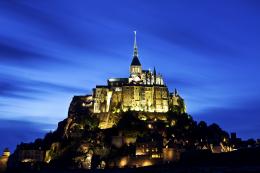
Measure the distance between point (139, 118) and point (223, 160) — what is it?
42.4 m

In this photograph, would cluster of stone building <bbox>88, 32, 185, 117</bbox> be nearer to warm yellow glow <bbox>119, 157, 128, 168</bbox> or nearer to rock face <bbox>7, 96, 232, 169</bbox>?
rock face <bbox>7, 96, 232, 169</bbox>

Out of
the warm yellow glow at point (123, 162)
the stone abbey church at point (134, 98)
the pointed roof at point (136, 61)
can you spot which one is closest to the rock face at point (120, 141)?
the warm yellow glow at point (123, 162)

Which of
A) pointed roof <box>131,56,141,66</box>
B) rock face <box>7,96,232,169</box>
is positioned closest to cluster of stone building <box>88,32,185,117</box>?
rock face <box>7,96,232,169</box>

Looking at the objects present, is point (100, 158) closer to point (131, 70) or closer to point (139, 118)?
point (139, 118)

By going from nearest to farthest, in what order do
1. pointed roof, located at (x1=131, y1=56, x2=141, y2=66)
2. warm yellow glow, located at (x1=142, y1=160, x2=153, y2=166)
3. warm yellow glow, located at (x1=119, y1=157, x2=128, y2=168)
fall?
1. warm yellow glow, located at (x1=142, y1=160, x2=153, y2=166)
2. warm yellow glow, located at (x1=119, y1=157, x2=128, y2=168)
3. pointed roof, located at (x1=131, y1=56, x2=141, y2=66)

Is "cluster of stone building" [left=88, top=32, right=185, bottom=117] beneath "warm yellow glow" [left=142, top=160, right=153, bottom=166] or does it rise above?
above

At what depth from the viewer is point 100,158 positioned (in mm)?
87000

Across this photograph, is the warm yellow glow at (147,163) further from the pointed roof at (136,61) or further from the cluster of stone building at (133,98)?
the pointed roof at (136,61)

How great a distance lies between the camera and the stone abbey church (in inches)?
4190

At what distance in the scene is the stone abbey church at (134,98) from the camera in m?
106

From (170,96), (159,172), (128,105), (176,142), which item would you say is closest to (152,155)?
(176,142)

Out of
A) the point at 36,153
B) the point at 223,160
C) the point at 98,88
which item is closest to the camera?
the point at 223,160

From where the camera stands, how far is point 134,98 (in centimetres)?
10681

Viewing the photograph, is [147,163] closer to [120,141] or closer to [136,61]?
[120,141]
